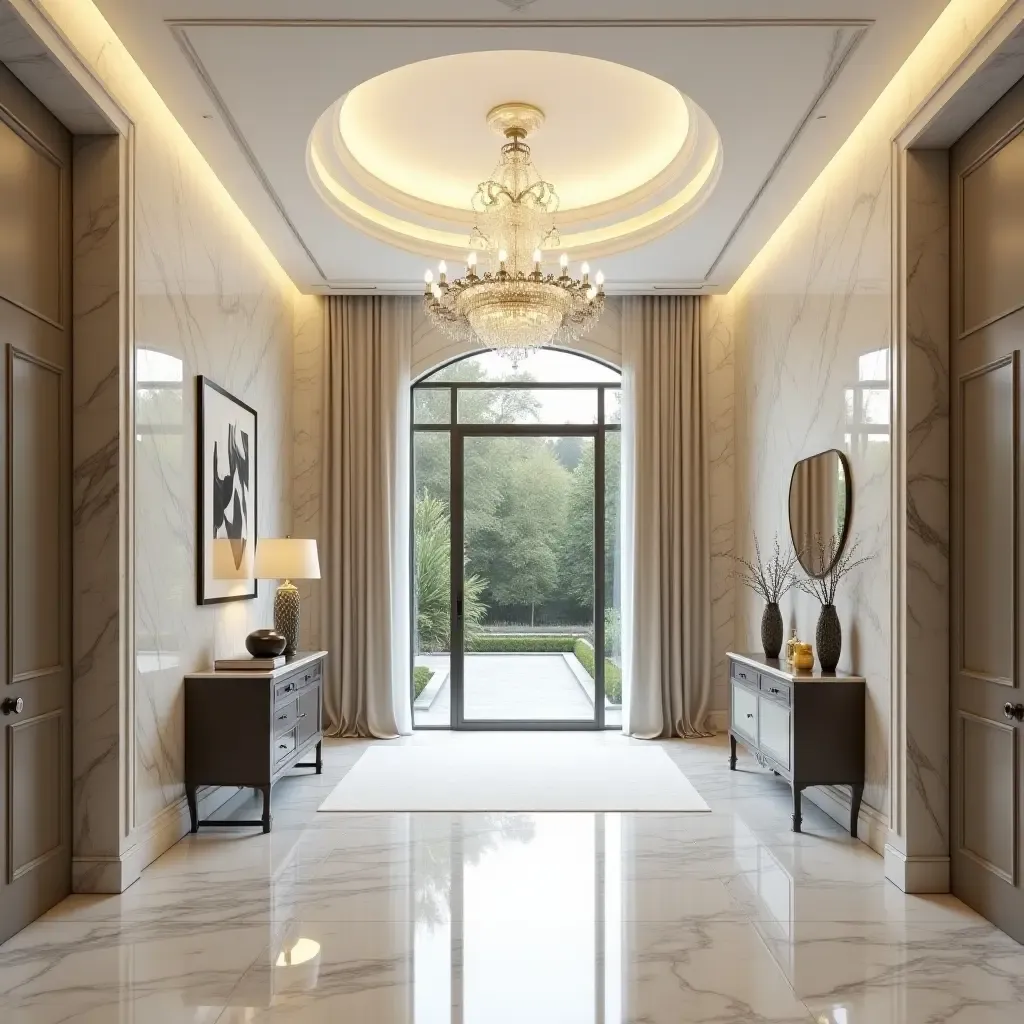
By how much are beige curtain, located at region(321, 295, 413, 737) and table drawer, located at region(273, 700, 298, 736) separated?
6.51 feet

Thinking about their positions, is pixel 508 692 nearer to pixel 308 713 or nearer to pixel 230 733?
pixel 308 713

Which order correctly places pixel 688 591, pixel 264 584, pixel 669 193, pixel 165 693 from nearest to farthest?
pixel 165 693, pixel 669 193, pixel 264 584, pixel 688 591

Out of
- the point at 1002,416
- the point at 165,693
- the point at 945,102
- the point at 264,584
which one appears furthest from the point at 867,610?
the point at 264,584

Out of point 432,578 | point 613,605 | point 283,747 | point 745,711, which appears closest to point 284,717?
point 283,747

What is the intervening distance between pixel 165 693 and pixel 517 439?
13.0ft

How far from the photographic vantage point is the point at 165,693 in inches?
179

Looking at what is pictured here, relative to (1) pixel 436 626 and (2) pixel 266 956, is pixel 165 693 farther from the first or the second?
(1) pixel 436 626

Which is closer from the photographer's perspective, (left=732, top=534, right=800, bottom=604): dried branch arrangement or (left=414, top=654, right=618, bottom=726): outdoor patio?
(left=732, top=534, right=800, bottom=604): dried branch arrangement

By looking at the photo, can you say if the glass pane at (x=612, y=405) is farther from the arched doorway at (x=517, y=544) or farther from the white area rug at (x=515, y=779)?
the white area rug at (x=515, y=779)

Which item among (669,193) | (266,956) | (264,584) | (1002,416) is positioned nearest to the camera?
(266,956)

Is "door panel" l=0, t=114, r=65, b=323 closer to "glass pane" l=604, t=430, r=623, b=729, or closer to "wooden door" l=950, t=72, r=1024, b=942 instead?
"wooden door" l=950, t=72, r=1024, b=942

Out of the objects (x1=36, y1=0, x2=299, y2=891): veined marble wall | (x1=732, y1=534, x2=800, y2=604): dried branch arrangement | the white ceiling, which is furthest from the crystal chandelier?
(x1=732, y1=534, x2=800, y2=604): dried branch arrangement

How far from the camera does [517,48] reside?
12.8 feet

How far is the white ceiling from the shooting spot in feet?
11.7
